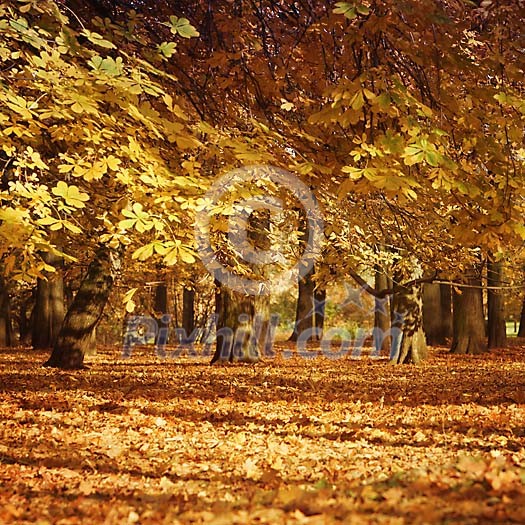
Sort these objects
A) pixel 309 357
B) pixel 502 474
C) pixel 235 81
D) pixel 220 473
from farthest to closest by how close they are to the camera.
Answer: pixel 309 357
pixel 235 81
pixel 220 473
pixel 502 474

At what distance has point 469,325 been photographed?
18766mm

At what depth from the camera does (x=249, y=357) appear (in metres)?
16.0

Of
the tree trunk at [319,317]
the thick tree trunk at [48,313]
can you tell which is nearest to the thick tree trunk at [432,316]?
the tree trunk at [319,317]

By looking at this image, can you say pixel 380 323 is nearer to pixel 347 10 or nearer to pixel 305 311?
pixel 305 311

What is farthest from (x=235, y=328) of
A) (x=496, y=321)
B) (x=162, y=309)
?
(x=162, y=309)

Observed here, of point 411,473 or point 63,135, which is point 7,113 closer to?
point 63,135

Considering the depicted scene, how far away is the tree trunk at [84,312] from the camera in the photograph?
44.3 feet

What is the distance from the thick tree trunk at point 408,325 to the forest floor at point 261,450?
326 cm

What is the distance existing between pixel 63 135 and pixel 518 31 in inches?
161

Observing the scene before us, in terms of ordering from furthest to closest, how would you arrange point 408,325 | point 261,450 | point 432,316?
point 432,316 → point 408,325 → point 261,450

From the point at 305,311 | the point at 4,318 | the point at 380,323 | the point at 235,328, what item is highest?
the point at 305,311

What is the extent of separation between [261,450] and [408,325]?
9.99 m

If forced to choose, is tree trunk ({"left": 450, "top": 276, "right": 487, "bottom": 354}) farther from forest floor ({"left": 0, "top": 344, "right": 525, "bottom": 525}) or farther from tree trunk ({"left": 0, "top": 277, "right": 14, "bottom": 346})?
tree trunk ({"left": 0, "top": 277, "right": 14, "bottom": 346})

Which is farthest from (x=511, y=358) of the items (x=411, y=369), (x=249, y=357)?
(x=249, y=357)
